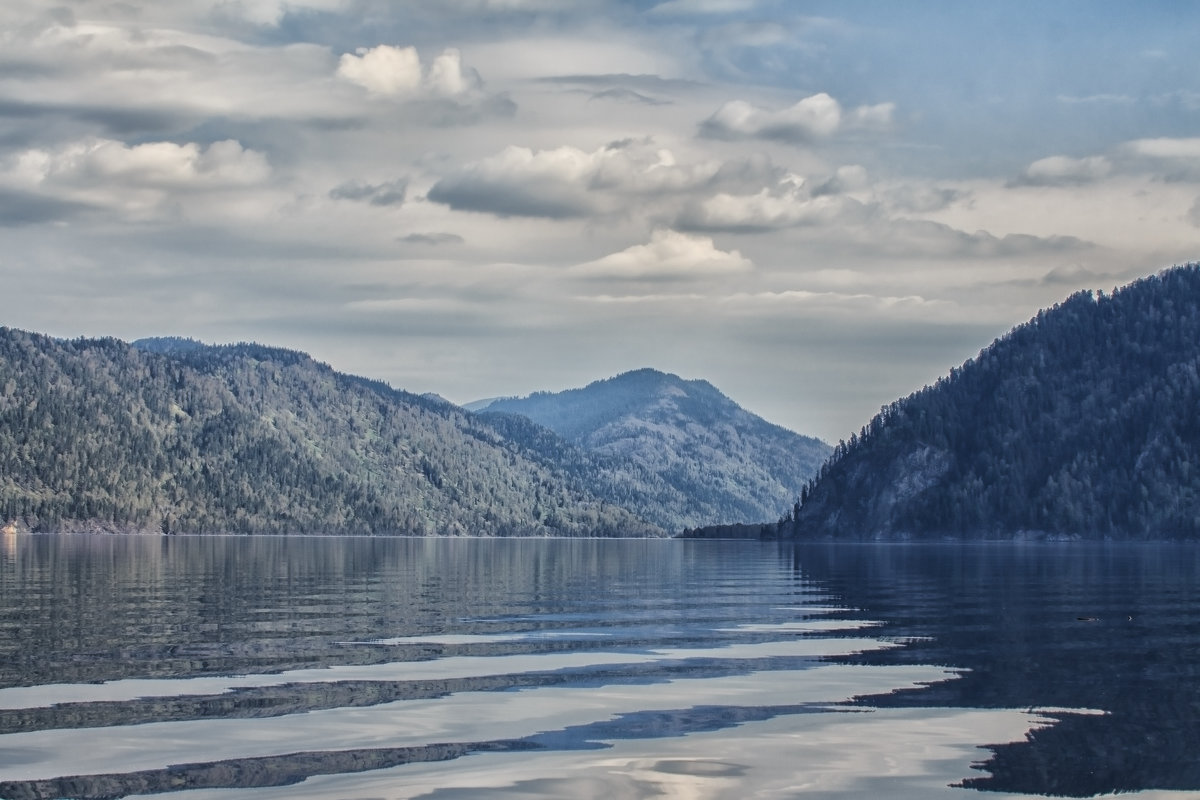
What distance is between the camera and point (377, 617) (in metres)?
69.9

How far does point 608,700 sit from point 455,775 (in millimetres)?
11020

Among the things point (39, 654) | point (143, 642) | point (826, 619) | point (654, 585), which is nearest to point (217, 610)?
point (143, 642)

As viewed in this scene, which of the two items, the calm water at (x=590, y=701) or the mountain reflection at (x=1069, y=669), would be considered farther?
the mountain reflection at (x=1069, y=669)

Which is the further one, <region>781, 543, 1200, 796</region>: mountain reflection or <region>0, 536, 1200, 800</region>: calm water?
<region>781, 543, 1200, 796</region>: mountain reflection

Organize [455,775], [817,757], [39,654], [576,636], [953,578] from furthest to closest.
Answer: [953,578], [576,636], [39,654], [817,757], [455,775]

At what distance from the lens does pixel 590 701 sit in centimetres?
4138

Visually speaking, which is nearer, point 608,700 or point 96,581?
point 608,700

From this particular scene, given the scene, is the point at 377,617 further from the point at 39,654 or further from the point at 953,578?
the point at 953,578

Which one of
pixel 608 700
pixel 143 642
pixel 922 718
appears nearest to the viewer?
pixel 922 718

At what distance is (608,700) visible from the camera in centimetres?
4150

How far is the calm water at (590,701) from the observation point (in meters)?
31.0

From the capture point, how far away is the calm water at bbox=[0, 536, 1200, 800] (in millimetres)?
31016

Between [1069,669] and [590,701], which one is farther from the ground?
[590,701]

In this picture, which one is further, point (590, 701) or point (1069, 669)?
point (1069, 669)
